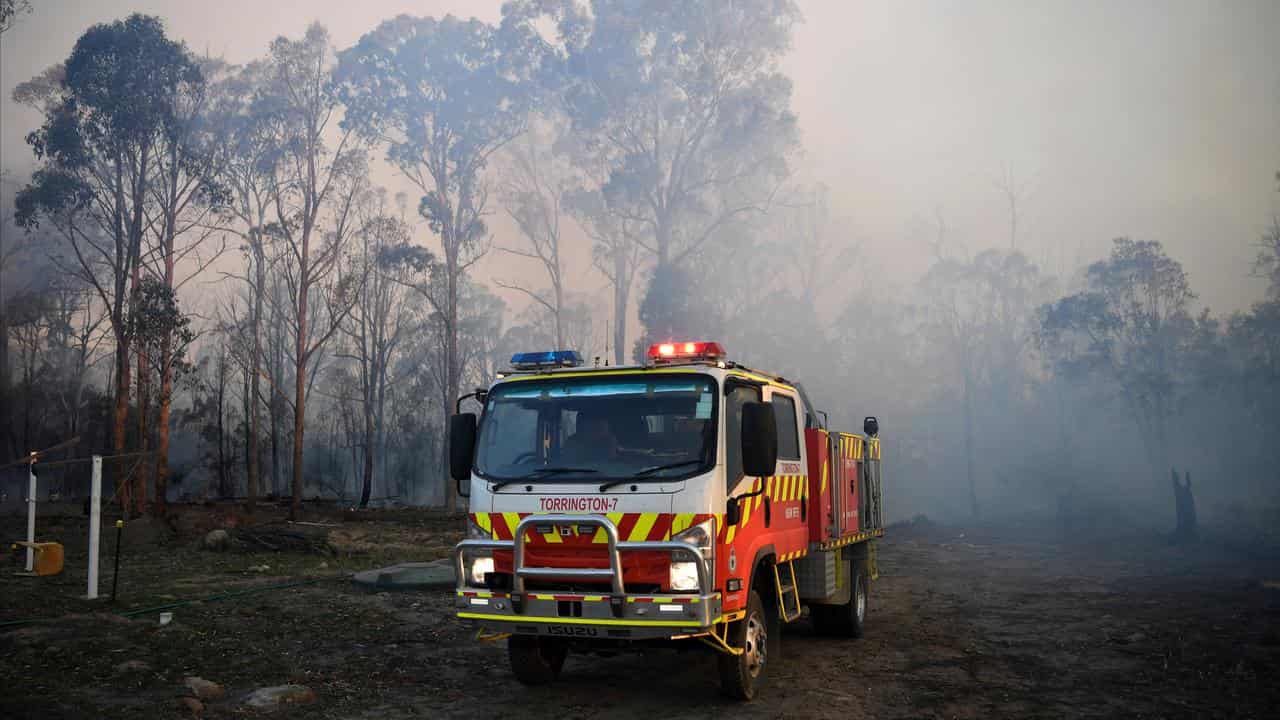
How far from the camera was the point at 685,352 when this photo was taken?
331 inches

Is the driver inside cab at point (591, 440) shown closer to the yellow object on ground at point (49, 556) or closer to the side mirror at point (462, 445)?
the side mirror at point (462, 445)

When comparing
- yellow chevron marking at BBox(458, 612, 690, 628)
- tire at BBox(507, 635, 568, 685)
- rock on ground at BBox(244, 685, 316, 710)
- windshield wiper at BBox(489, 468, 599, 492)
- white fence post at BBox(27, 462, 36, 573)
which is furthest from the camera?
white fence post at BBox(27, 462, 36, 573)

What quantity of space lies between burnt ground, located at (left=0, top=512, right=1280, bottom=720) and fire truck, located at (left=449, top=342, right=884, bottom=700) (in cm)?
82

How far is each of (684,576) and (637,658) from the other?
12.5 feet

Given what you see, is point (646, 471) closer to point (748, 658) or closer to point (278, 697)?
point (748, 658)

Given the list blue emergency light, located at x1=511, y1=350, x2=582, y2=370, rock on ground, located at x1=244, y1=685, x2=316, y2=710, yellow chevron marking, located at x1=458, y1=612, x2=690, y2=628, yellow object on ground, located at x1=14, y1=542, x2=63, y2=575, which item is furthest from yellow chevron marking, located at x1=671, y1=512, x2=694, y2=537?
yellow object on ground, located at x1=14, y1=542, x2=63, y2=575

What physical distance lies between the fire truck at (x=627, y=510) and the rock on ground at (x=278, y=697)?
6.23ft

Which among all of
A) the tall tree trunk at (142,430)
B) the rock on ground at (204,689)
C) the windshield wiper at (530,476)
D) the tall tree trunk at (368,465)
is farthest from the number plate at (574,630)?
the tall tree trunk at (368,465)

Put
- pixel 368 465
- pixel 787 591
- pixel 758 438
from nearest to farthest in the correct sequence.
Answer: pixel 758 438, pixel 787 591, pixel 368 465

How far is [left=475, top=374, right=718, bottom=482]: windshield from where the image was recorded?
7664 millimetres

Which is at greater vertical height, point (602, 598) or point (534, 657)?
point (602, 598)

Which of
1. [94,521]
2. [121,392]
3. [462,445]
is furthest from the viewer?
[121,392]

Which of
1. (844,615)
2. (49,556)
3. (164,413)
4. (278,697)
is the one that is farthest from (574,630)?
(164,413)

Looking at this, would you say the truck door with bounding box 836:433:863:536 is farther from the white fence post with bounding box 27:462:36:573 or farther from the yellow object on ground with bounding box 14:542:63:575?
the yellow object on ground with bounding box 14:542:63:575
